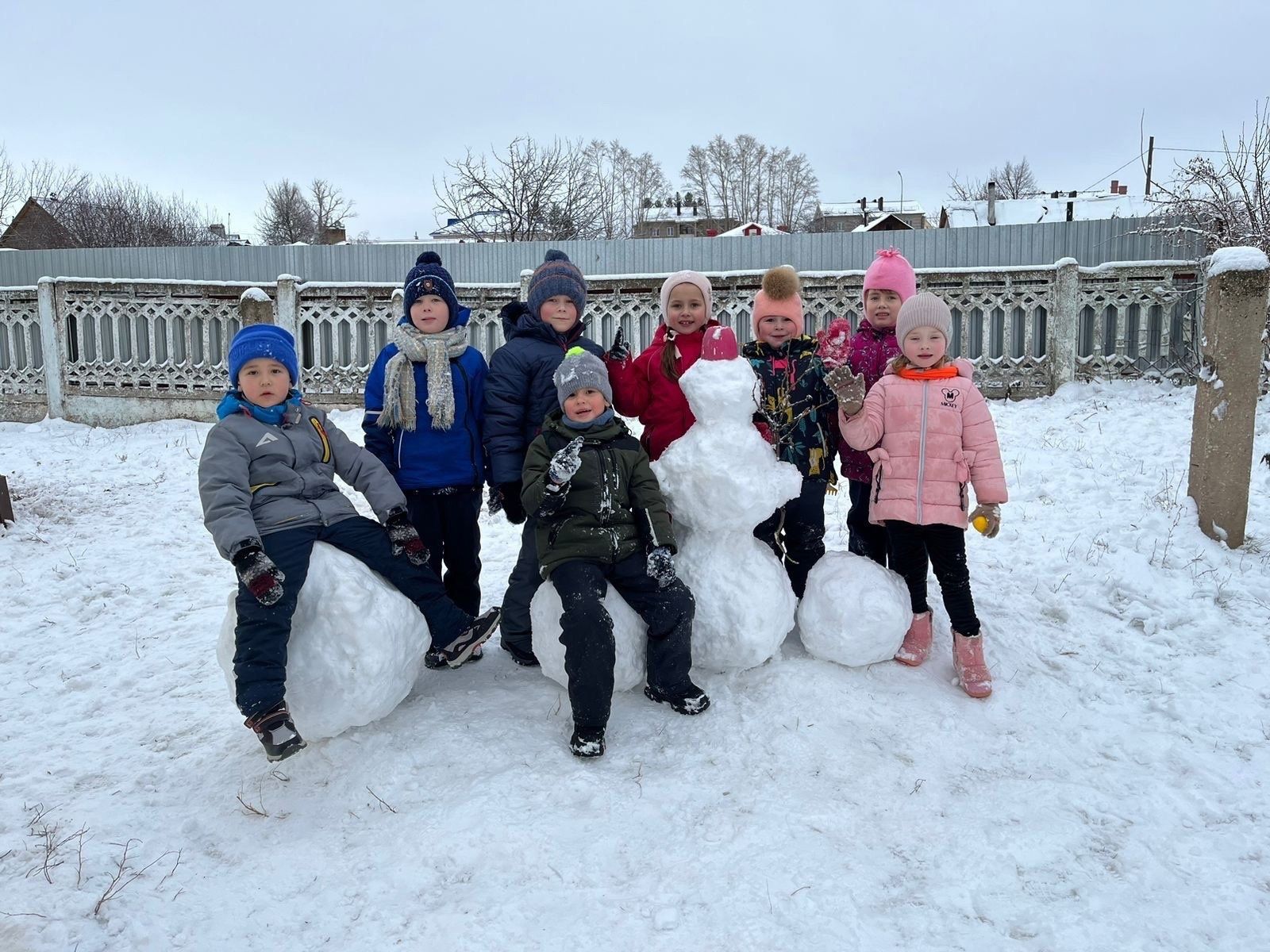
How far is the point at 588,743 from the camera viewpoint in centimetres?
301

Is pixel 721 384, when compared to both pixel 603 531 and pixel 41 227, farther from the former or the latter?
pixel 41 227

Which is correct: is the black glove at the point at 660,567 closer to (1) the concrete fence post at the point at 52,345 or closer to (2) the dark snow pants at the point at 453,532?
(2) the dark snow pants at the point at 453,532

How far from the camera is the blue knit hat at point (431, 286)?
365 cm

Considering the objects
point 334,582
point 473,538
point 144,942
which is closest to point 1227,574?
point 473,538

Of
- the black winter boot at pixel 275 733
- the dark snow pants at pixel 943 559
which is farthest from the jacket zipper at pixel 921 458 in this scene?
the black winter boot at pixel 275 733

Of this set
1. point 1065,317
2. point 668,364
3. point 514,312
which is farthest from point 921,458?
point 1065,317

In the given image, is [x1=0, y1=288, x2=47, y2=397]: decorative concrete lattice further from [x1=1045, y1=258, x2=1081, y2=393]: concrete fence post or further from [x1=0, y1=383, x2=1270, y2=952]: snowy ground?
[x1=1045, y1=258, x2=1081, y2=393]: concrete fence post

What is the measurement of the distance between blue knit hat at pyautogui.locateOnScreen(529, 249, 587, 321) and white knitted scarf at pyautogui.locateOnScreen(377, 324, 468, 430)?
1.59ft

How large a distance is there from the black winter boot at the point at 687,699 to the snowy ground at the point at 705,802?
64 millimetres

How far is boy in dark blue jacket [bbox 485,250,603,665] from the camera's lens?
3627mm

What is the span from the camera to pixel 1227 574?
4605 millimetres

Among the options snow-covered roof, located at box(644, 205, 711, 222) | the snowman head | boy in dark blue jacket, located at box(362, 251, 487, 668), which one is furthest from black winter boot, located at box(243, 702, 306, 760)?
snow-covered roof, located at box(644, 205, 711, 222)

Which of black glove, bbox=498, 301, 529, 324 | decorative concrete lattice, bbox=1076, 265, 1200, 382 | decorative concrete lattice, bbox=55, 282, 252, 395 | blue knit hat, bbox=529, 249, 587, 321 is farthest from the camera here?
decorative concrete lattice, bbox=55, 282, 252, 395

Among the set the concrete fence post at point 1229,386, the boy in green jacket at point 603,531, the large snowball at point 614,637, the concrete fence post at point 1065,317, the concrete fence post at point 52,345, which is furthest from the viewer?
the concrete fence post at point 52,345
